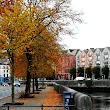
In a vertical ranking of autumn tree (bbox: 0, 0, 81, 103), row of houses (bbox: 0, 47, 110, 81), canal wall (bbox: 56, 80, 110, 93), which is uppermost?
Result: row of houses (bbox: 0, 47, 110, 81)

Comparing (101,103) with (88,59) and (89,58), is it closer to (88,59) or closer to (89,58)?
(89,58)

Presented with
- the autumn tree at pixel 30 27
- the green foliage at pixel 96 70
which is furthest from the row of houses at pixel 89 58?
the autumn tree at pixel 30 27

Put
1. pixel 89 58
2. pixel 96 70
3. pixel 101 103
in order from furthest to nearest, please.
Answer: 1. pixel 89 58
2. pixel 96 70
3. pixel 101 103

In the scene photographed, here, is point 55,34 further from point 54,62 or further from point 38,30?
point 54,62

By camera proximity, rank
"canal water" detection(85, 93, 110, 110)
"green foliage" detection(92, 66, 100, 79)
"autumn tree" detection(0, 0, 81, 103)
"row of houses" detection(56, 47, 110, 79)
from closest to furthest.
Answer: "autumn tree" detection(0, 0, 81, 103)
"canal water" detection(85, 93, 110, 110)
"green foliage" detection(92, 66, 100, 79)
"row of houses" detection(56, 47, 110, 79)

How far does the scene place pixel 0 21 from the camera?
25.6m

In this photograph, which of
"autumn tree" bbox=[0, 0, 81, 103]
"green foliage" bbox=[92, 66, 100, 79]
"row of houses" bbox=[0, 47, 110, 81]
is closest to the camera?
"autumn tree" bbox=[0, 0, 81, 103]

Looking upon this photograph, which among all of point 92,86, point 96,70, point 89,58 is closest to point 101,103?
point 92,86

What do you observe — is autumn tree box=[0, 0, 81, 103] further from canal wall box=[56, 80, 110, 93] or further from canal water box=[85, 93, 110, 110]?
canal wall box=[56, 80, 110, 93]

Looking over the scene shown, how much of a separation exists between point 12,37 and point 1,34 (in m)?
0.82

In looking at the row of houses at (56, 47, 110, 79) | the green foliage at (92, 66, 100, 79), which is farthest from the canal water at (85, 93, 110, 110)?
the row of houses at (56, 47, 110, 79)

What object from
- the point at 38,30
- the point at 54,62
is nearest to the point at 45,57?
the point at 54,62

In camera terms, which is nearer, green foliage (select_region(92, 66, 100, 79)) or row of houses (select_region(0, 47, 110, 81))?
green foliage (select_region(92, 66, 100, 79))

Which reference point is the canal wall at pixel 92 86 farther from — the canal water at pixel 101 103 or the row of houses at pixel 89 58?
the row of houses at pixel 89 58
